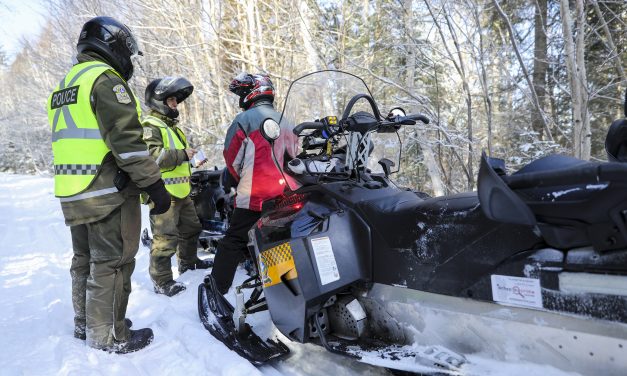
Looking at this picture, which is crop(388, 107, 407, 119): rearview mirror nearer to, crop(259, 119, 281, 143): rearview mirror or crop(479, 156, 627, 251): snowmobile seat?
crop(259, 119, 281, 143): rearview mirror

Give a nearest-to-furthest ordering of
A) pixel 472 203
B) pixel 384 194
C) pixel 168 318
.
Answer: pixel 472 203
pixel 384 194
pixel 168 318

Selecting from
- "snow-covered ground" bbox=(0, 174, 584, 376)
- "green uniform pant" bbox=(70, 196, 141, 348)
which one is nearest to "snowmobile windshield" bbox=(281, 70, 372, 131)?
"green uniform pant" bbox=(70, 196, 141, 348)

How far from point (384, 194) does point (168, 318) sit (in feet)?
6.17

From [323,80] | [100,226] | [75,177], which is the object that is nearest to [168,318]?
[100,226]

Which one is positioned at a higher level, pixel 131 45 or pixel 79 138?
pixel 131 45

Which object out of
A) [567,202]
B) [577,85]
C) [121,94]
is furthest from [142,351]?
[577,85]

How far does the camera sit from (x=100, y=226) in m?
2.64

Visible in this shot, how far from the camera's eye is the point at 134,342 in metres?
2.73

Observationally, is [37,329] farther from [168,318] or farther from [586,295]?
[586,295]

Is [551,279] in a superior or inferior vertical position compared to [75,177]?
inferior

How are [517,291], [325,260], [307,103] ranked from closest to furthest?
1. [517,291]
2. [325,260]
3. [307,103]

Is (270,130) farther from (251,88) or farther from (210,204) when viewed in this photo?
(210,204)

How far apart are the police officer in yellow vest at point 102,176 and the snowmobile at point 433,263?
62 cm

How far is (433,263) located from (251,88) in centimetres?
209
